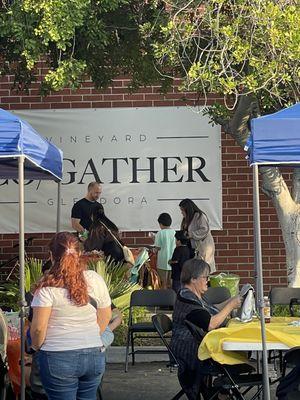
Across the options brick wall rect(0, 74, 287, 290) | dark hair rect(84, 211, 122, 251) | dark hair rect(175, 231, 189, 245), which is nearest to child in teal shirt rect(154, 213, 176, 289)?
dark hair rect(175, 231, 189, 245)

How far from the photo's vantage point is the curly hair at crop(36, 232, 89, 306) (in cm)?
609

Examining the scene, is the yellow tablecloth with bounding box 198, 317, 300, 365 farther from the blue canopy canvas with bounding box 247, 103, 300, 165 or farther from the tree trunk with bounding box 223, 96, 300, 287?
the tree trunk with bounding box 223, 96, 300, 287

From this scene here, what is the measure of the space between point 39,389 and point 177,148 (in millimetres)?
7951

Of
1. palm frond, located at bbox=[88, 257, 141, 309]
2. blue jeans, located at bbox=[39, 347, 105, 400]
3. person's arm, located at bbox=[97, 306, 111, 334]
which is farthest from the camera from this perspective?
palm frond, located at bbox=[88, 257, 141, 309]

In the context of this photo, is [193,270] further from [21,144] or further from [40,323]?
[40,323]

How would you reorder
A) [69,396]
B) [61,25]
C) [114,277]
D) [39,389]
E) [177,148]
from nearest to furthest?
1. [69,396]
2. [39,389]
3. [61,25]
4. [114,277]
5. [177,148]

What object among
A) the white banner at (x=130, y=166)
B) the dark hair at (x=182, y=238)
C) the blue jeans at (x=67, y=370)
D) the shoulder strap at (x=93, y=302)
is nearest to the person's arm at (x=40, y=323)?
the blue jeans at (x=67, y=370)

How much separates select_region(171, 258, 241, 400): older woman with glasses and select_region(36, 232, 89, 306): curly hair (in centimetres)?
152

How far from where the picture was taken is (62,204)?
48.5ft

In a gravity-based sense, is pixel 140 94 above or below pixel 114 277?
above

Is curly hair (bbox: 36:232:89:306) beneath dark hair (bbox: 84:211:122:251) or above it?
beneath

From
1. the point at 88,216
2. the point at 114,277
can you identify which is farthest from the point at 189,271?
the point at 88,216

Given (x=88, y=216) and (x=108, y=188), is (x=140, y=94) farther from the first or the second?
(x=88, y=216)

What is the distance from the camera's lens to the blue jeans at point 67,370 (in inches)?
237
